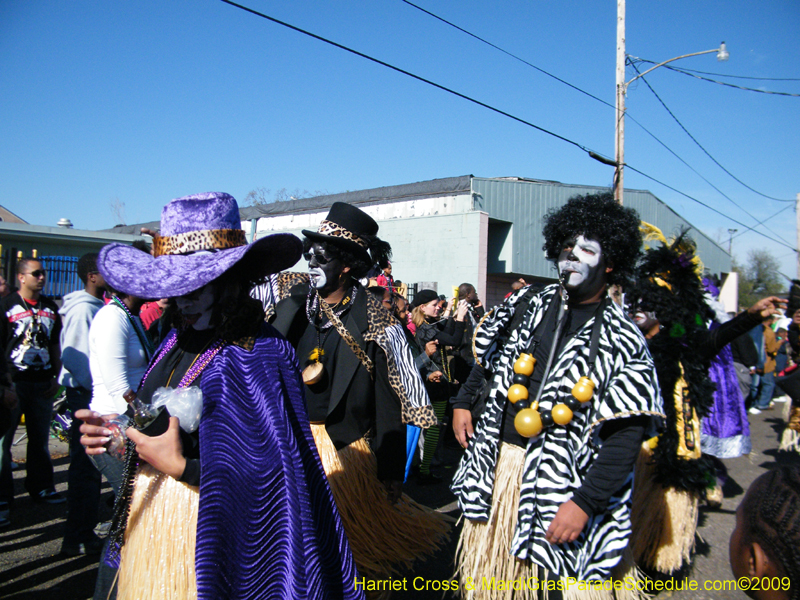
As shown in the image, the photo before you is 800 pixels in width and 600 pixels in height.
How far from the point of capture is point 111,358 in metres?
3.09

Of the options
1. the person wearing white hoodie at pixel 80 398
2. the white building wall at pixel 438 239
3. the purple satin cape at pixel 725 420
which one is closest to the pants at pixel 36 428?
the person wearing white hoodie at pixel 80 398

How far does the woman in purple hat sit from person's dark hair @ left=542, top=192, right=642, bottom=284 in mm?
1565

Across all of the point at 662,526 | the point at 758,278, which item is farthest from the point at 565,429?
the point at 758,278

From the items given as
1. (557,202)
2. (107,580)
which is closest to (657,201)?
(557,202)

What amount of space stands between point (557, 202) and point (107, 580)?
19302 mm

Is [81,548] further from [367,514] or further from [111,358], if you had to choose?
[367,514]

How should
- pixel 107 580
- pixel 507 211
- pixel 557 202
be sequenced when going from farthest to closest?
pixel 557 202 < pixel 507 211 < pixel 107 580

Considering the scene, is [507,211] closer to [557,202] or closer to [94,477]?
[557,202]

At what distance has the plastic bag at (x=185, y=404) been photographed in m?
1.65

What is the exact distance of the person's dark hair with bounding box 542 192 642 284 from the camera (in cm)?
269

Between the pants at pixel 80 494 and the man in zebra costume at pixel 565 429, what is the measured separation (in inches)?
100

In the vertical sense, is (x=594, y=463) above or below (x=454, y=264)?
below

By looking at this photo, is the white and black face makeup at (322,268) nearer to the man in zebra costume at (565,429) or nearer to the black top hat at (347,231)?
the black top hat at (347,231)

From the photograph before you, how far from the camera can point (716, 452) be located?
5.18m
